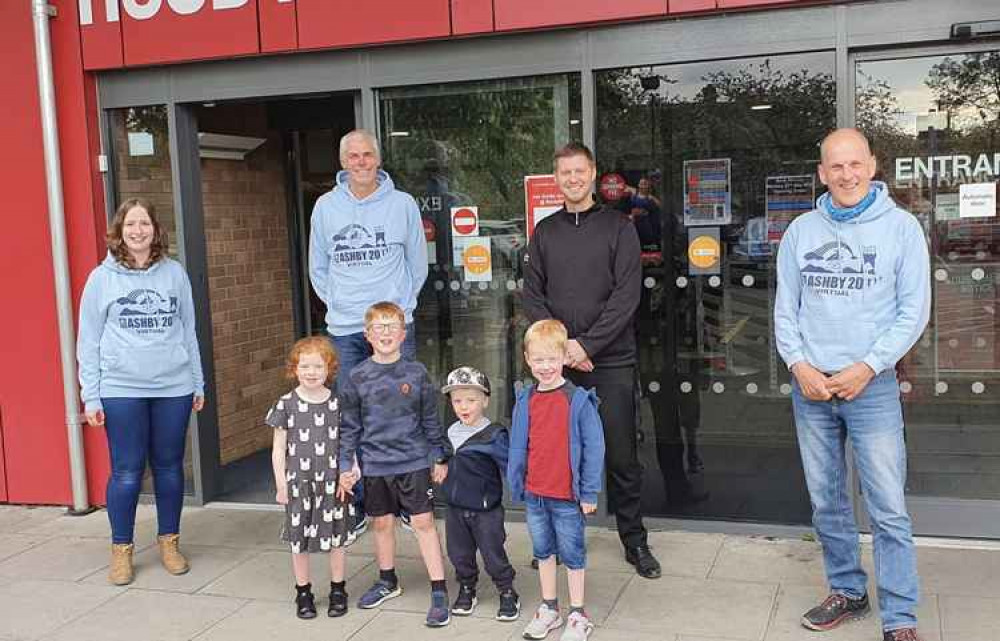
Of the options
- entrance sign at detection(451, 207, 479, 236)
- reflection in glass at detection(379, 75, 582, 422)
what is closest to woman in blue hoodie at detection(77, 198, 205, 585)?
reflection in glass at detection(379, 75, 582, 422)

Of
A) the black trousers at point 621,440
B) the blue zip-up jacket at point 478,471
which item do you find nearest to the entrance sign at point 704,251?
the black trousers at point 621,440

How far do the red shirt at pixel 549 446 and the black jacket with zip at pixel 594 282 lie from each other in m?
0.54

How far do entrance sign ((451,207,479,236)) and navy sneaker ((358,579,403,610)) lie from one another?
1975 millimetres

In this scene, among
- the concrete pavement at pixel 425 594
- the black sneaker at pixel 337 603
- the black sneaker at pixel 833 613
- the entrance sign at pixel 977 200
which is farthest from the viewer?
the entrance sign at pixel 977 200

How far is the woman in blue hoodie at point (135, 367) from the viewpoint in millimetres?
4707

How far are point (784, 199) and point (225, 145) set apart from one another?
3803mm

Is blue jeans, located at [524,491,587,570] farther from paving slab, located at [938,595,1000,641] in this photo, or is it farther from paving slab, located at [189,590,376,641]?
paving slab, located at [938,595,1000,641]

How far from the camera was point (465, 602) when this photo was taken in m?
4.16

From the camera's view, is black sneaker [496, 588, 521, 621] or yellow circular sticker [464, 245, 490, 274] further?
yellow circular sticker [464, 245, 490, 274]

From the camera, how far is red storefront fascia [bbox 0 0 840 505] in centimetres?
531

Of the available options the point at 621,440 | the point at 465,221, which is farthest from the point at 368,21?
the point at 621,440

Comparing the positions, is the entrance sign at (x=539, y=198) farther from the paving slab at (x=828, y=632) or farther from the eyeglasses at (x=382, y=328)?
the paving slab at (x=828, y=632)

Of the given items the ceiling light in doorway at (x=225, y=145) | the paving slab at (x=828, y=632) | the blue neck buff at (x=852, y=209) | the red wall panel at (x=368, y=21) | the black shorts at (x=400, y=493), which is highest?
the red wall panel at (x=368, y=21)

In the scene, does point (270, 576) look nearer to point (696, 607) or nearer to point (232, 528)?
point (232, 528)
